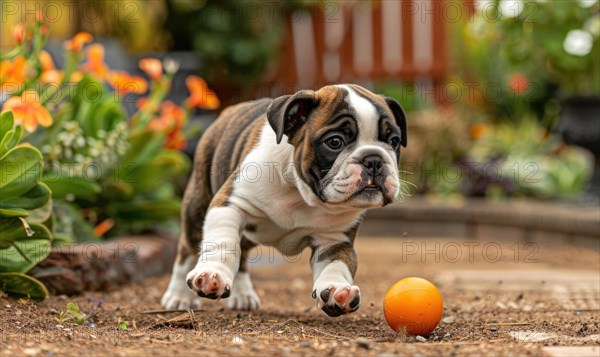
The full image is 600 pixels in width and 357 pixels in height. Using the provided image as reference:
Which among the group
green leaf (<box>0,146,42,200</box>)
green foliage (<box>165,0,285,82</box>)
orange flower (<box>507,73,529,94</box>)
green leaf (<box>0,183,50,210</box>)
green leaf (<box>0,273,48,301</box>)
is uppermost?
green leaf (<box>0,146,42,200</box>)

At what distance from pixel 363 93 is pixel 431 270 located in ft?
9.41

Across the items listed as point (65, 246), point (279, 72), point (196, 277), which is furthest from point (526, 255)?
point (279, 72)

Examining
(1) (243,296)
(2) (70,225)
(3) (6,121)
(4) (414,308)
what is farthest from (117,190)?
(4) (414,308)

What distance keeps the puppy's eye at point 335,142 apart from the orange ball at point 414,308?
0.58 meters

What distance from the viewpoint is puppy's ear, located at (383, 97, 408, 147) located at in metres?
3.66

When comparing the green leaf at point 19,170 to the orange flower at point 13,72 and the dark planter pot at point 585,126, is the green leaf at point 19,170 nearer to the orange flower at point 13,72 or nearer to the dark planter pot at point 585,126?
the orange flower at point 13,72

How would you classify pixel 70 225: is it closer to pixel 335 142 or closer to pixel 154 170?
pixel 154 170

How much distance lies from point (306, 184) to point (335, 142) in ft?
0.69

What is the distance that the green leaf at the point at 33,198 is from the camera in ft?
12.9

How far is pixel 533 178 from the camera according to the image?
8812 mm

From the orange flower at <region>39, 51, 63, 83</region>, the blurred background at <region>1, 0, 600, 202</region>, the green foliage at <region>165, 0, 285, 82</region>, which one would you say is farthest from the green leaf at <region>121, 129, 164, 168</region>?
the green foliage at <region>165, 0, 285, 82</region>

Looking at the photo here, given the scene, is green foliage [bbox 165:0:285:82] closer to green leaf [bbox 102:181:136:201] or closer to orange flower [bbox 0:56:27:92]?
green leaf [bbox 102:181:136:201]

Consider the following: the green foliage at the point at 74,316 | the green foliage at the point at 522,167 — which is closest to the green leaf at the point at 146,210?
the green foliage at the point at 74,316

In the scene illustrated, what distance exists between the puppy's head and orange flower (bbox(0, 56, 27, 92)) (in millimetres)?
1642
